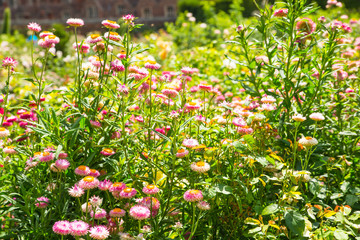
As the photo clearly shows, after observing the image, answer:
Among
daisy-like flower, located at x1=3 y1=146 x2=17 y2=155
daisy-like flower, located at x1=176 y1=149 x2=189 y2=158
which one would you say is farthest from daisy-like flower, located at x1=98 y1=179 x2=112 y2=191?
daisy-like flower, located at x1=3 y1=146 x2=17 y2=155

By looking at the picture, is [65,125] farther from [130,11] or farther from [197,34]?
[197,34]

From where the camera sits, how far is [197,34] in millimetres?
8086

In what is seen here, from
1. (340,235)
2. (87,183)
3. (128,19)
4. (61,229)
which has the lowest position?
(340,235)

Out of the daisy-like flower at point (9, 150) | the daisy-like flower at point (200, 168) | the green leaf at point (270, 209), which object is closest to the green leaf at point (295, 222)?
the green leaf at point (270, 209)

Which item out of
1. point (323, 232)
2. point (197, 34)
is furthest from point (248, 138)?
point (197, 34)

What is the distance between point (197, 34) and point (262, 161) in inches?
256

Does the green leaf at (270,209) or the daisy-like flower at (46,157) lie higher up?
the daisy-like flower at (46,157)

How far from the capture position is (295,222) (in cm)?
178

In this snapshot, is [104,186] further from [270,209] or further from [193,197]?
[270,209]

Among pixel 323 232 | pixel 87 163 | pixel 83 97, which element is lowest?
pixel 323 232

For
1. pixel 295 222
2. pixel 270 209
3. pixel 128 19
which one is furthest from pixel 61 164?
pixel 295 222

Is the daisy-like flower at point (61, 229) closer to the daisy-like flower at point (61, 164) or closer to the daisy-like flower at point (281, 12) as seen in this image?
the daisy-like flower at point (61, 164)

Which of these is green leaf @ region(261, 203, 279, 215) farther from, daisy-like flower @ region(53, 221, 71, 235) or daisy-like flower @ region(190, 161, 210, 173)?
daisy-like flower @ region(53, 221, 71, 235)

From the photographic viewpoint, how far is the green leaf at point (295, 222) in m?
1.76
